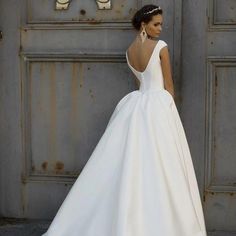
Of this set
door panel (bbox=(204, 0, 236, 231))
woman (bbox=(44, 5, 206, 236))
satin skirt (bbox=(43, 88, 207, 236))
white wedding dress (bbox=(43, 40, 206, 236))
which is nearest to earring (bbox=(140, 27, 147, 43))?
woman (bbox=(44, 5, 206, 236))

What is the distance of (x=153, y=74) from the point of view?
411 centimetres

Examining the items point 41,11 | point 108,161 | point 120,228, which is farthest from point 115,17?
point 120,228

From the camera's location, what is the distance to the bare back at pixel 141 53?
13.4ft

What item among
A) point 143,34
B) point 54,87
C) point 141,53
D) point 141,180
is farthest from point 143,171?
point 54,87

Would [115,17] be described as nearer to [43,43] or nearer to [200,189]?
[43,43]

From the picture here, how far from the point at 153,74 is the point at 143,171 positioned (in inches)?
25.2

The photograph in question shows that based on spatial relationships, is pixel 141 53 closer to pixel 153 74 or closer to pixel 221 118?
pixel 153 74

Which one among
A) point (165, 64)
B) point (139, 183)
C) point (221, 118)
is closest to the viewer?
point (139, 183)

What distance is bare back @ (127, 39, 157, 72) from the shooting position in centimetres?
410

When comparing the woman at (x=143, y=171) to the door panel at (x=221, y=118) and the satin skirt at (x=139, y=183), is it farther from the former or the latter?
the door panel at (x=221, y=118)

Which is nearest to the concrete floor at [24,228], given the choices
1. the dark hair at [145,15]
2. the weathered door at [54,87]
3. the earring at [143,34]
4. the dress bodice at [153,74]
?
the weathered door at [54,87]

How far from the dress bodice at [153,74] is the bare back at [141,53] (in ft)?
0.07

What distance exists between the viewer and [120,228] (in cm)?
374

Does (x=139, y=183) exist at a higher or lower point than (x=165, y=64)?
lower
